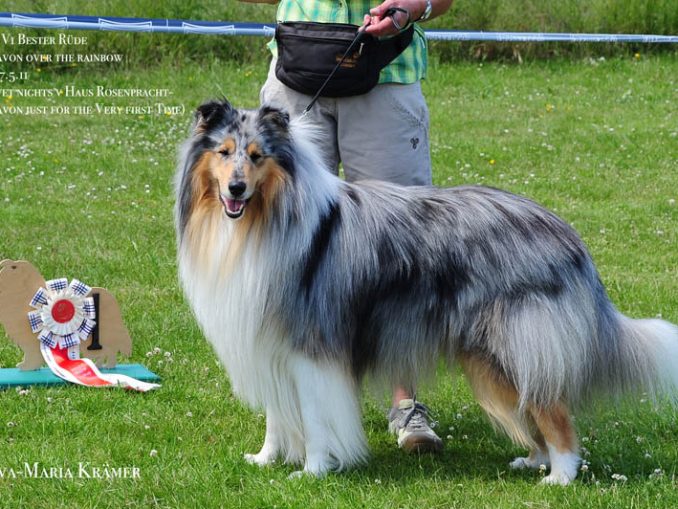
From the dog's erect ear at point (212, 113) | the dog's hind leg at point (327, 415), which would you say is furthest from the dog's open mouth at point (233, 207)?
the dog's hind leg at point (327, 415)

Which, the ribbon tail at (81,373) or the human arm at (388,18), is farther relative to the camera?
the ribbon tail at (81,373)

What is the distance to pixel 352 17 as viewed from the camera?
4777 millimetres

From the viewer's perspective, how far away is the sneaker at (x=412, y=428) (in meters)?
4.73

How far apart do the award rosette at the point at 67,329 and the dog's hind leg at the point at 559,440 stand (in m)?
2.05

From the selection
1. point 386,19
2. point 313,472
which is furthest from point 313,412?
point 386,19

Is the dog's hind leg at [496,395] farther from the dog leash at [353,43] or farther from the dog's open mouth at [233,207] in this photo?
the dog leash at [353,43]

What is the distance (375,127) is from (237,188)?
108cm

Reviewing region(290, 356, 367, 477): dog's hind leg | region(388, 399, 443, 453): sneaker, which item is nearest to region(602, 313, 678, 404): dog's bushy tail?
region(388, 399, 443, 453): sneaker

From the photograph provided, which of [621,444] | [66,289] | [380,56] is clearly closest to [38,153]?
[66,289]

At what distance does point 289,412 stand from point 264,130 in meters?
1.16

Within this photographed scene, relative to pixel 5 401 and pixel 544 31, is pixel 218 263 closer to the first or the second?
pixel 5 401

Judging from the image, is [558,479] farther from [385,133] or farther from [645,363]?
[385,133]

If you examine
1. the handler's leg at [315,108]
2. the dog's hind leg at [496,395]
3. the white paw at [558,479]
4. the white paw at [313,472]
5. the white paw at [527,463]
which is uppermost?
the handler's leg at [315,108]

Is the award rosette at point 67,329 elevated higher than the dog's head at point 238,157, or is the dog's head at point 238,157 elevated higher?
the dog's head at point 238,157
